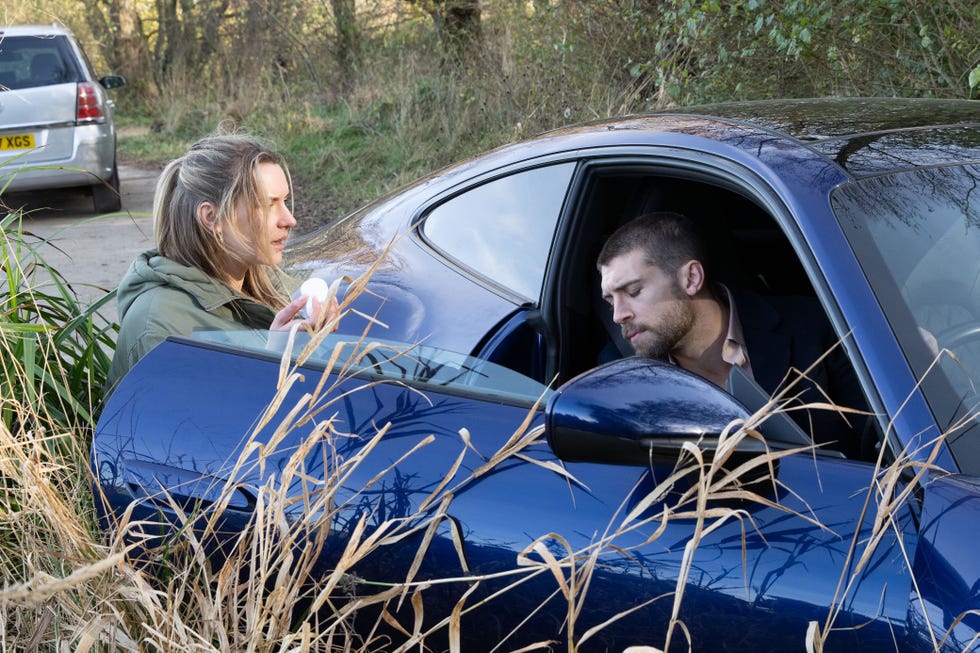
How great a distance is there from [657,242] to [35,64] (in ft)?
31.2

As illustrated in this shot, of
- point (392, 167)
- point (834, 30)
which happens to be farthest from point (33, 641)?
point (392, 167)

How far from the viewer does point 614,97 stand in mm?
7539

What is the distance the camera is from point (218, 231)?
2830 mm

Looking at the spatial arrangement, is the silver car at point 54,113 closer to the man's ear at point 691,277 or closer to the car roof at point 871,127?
the man's ear at point 691,277

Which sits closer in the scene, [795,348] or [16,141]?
Answer: [795,348]

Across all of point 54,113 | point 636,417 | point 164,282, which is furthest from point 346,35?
point 636,417

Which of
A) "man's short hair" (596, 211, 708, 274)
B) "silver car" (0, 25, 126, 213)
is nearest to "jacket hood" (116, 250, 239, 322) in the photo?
"man's short hair" (596, 211, 708, 274)

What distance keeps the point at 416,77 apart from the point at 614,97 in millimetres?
5123

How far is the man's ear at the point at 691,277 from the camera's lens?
2410 mm

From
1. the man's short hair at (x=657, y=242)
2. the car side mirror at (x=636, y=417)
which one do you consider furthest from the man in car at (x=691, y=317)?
the car side mirror at (x=636, y=417)

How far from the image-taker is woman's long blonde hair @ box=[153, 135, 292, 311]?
283cm

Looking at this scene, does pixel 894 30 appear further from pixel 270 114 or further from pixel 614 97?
pixel 270 114

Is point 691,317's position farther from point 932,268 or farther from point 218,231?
point 218,231

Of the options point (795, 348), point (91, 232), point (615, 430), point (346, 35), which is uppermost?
point (346, 35)
